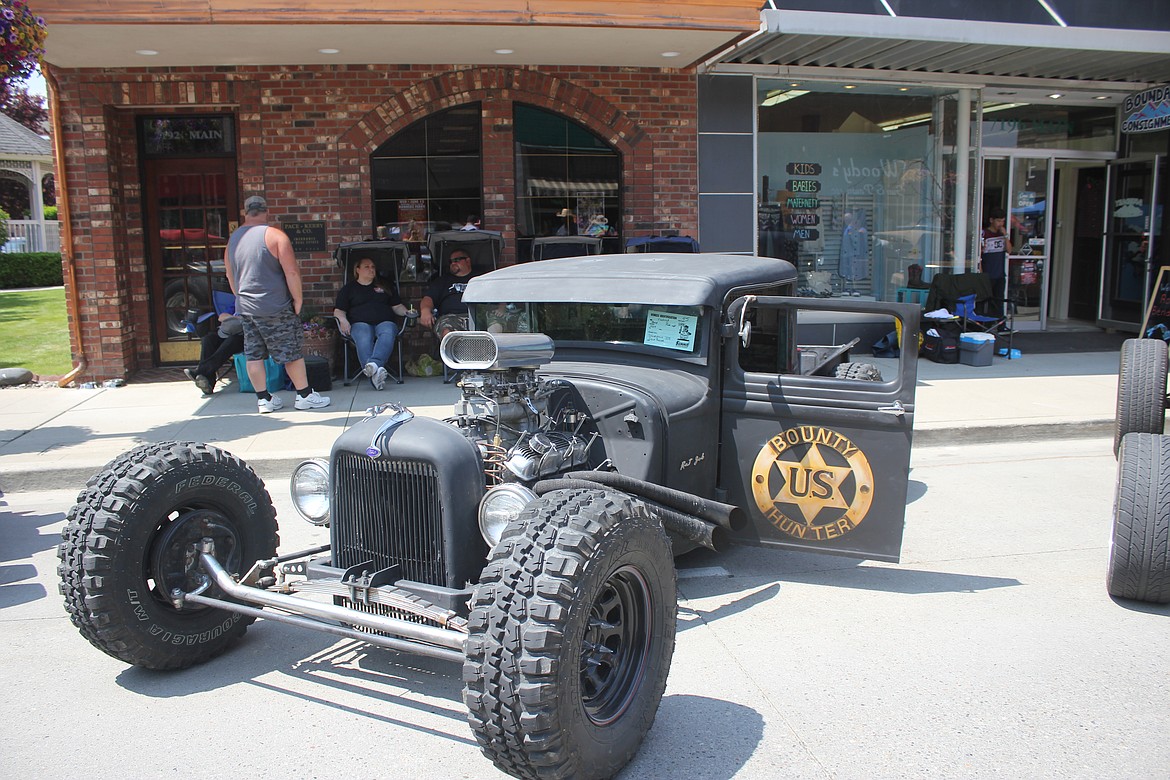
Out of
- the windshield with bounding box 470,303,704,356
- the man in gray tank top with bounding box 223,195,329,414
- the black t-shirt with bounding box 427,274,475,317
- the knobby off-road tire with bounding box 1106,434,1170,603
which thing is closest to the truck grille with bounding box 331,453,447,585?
the windshield with bounding box 470,303,704,356

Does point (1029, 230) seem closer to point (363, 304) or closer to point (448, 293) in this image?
point (448, 293)

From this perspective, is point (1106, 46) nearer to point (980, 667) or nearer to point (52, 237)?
point (980, 667)

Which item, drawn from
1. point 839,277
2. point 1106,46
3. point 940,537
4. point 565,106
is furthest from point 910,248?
point 940,537

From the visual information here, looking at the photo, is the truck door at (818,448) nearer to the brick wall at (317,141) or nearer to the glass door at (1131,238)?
the brick wall at (317,141)

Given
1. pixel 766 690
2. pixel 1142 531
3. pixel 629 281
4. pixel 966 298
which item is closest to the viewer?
pixel 766 690

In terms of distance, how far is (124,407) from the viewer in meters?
9.01

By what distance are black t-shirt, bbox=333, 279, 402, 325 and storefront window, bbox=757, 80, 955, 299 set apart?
16.1 feet

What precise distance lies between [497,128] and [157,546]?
26.2 feet

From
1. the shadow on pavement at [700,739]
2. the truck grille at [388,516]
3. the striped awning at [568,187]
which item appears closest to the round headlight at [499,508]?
the truck grille at [388,516]

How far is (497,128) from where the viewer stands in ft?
35.3

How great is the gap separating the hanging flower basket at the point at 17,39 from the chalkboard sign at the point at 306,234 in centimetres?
360

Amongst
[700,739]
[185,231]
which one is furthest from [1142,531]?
[185,231]

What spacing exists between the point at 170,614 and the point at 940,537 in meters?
4.24

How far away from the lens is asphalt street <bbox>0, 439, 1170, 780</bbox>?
319 centimetres
